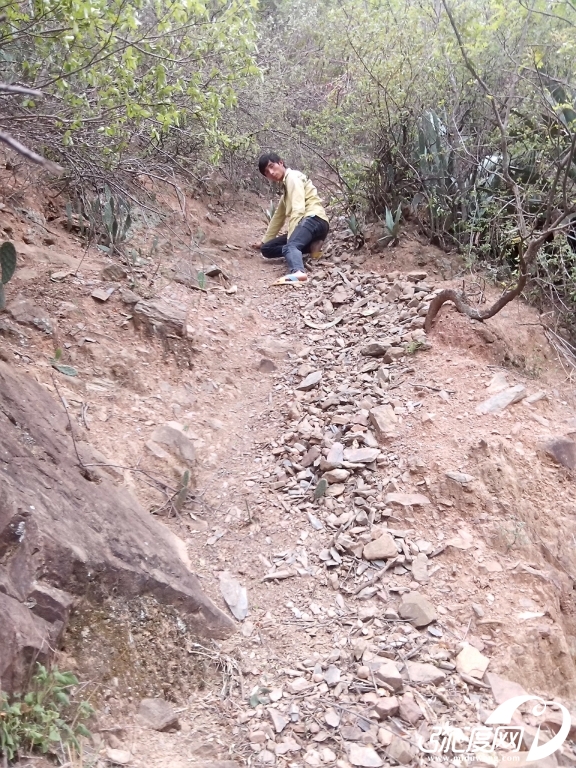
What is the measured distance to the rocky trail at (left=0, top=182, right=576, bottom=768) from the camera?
2.17 metres

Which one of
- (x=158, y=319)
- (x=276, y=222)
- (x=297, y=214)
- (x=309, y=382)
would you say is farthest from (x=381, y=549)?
(x=276, y=222)

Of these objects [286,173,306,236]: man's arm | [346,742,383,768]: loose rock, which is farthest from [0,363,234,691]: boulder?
[286,173,306,236]: man's arm

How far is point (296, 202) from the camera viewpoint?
5762mm

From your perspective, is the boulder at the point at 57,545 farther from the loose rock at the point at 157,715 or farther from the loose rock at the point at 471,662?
the loose rock at the point at 471,662

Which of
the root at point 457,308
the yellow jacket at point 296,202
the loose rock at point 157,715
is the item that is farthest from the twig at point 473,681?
the yellow jacket at point 296,202

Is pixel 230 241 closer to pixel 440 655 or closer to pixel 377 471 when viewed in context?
pixel 377 471

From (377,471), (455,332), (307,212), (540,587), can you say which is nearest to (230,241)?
(307,212)

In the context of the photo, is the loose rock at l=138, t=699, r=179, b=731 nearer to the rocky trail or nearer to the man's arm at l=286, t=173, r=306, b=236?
the rocky trail

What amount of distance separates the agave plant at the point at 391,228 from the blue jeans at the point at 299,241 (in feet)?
2.58

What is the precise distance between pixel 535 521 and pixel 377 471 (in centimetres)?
83

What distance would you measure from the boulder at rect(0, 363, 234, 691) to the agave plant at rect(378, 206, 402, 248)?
3225mm

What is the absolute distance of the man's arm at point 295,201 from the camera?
5746mm

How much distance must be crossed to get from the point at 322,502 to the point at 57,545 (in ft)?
4.80

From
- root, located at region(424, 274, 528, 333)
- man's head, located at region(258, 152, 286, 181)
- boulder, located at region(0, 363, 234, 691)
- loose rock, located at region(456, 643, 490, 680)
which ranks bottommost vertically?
loose rock, located at region(456, 643, 490, 680)
